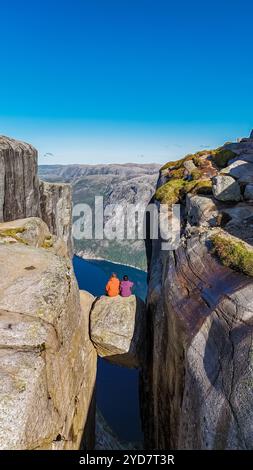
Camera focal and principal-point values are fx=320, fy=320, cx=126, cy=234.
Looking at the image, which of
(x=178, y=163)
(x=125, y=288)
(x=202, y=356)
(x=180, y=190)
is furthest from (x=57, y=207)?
(x=202, y=356)

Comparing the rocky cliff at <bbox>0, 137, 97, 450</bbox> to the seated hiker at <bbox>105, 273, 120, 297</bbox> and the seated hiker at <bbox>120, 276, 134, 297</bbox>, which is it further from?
the seated hiker at <bbox>120, 276, 134, 297</bbox>

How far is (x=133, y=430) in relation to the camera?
74.9 m

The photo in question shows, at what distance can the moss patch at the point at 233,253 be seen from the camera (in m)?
16.1

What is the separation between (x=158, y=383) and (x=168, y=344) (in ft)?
14.1

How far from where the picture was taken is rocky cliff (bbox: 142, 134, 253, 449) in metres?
11.7

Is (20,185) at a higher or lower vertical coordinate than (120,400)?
higher

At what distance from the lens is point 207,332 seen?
14930 millimetres

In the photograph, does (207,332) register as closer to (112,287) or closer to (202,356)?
(202,356)

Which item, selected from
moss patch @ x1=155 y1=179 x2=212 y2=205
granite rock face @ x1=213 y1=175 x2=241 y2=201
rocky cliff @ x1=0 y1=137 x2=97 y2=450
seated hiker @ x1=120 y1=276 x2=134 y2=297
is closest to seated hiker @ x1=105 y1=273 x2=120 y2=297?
seated hiker @ x1=120 y1=276 x2=134 y2=297

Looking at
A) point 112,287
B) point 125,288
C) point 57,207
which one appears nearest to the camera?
point 125,288

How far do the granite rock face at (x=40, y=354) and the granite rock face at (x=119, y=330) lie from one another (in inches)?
75.3

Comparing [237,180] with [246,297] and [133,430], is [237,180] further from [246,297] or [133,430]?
[133,430]

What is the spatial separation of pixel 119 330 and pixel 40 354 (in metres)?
12.4

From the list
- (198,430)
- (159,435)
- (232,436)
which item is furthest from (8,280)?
(159,435)
